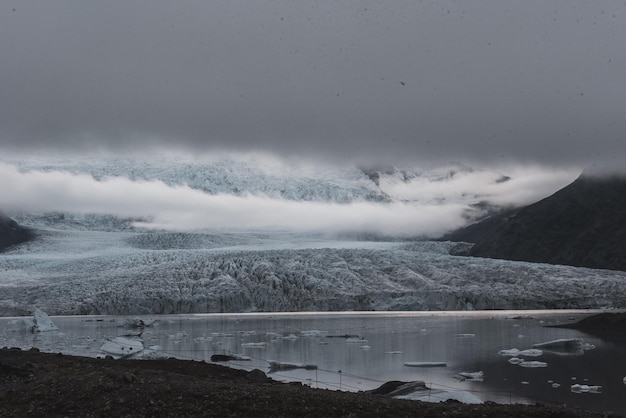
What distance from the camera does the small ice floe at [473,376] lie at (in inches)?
893

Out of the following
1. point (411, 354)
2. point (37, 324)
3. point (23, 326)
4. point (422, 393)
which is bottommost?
point (23, 326)

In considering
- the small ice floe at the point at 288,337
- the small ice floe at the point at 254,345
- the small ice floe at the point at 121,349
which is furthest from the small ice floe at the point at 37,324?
the small ice floe at the point at 121,349

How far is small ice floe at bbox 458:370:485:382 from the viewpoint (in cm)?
2269

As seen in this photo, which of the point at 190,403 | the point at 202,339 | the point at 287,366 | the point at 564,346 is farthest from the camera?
the point at 202,339

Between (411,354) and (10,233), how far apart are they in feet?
362

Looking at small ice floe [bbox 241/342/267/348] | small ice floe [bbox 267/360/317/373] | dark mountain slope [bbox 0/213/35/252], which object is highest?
dark mountain slope [bbox 0/213/35/252]

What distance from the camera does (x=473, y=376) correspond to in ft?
75.9

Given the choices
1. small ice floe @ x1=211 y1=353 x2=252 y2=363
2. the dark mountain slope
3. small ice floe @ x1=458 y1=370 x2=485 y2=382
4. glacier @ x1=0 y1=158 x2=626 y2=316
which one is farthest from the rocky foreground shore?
the dark mountain slope

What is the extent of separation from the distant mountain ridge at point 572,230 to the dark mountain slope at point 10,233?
253 ft

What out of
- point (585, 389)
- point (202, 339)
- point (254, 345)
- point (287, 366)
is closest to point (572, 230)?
point (202, 339)

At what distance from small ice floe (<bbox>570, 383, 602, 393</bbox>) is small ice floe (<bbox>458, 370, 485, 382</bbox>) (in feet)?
9.96

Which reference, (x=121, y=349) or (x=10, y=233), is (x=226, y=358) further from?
(x=10, y=233)

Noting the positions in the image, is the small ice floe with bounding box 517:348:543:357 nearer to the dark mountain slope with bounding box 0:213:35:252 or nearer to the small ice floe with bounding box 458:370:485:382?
the small ice floe with bounding box 458:370:485:382

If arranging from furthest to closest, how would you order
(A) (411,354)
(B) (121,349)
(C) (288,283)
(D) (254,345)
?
1. (C) (288,283)
2. (D) (254,345)
3. (A) (411,354)
4. (B) (121,349)
